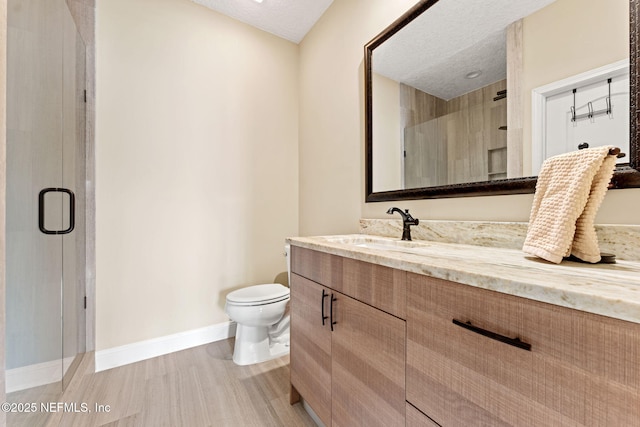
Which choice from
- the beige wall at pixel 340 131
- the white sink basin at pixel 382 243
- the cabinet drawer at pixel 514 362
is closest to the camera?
the cabinet drawer at pixel 514 362

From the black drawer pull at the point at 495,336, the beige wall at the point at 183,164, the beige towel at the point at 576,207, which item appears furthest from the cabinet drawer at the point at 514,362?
the beige wall at the point at 183,164

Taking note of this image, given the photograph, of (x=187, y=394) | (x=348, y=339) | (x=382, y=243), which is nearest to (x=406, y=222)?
(x=382, y=243)

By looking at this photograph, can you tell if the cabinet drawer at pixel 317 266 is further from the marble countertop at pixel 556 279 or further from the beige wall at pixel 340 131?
the beige wall at pixel 340 131

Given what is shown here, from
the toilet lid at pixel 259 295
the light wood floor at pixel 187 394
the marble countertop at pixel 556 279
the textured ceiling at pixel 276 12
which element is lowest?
the light wood floor at pixel 187 394

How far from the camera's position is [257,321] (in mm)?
1751

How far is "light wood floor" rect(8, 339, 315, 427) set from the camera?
4.30 feet

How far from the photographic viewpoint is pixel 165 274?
1951mm

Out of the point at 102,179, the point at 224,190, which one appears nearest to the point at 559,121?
the point at 224,190

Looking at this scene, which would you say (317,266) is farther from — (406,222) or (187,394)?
(187,394)

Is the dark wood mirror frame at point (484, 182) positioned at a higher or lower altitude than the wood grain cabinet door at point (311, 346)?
higher

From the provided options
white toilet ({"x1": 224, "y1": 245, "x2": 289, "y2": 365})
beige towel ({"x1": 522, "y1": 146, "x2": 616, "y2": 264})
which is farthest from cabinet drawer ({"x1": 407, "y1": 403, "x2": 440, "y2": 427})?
white toilet ({"x1": 224, "y1": 245, "x2": 289, "y2": 365})

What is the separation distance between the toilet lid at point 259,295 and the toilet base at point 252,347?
22 cm

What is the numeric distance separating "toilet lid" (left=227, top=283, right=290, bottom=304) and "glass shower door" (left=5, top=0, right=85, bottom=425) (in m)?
0.92

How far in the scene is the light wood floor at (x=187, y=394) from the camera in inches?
51.6
